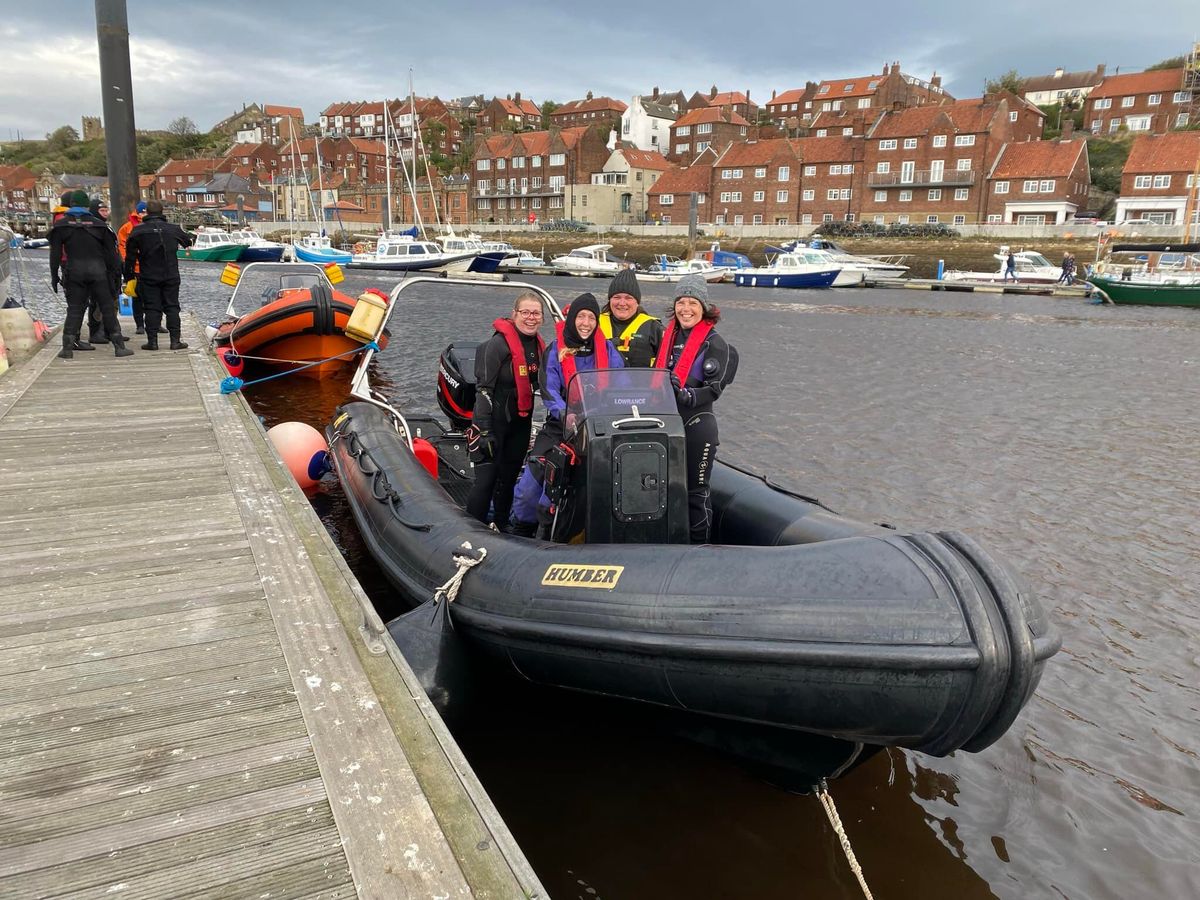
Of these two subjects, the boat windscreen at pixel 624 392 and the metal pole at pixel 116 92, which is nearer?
the boat windscreen at pixel 624 392

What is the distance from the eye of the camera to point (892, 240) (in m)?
51.2

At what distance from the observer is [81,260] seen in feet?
27.2

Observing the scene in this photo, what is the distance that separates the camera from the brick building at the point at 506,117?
96.2 meters

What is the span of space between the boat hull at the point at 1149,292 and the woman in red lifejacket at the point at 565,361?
34.5 m

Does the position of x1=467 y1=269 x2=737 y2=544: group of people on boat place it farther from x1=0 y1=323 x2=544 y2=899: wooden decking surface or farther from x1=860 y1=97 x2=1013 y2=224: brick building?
x1=860 y1=97 x2=1013 y2=224: brick building

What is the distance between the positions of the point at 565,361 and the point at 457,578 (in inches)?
59.9

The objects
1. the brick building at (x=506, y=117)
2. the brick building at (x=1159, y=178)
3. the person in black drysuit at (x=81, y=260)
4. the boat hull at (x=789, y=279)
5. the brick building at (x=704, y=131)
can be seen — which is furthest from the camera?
the brick building at (x=506, y=117)

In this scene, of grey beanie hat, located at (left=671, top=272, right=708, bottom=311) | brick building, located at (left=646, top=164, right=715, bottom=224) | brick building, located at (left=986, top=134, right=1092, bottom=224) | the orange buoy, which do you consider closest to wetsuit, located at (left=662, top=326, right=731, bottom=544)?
grey beanie hat, located at (left=671, top=272, right=708, bottom=311)

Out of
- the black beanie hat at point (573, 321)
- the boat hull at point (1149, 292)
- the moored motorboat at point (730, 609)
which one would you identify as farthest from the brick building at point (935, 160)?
the moored motorboat at point (730, 609)

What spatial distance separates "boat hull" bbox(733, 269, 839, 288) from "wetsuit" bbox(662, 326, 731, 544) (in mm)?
37853

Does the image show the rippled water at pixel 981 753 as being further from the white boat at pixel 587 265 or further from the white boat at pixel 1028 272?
the white boat at pixel 587 265

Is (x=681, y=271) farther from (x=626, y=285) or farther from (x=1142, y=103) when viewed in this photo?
(x=1142, y=103)

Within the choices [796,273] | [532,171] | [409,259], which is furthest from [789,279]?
[532,171]

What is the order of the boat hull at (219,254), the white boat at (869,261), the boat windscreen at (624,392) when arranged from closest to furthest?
the boat windscreen at (624,392) < the white boat at (869,261) < the boat hull at (219,254)
